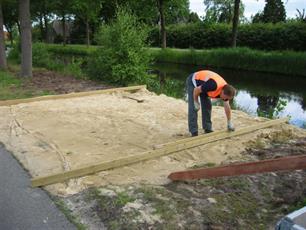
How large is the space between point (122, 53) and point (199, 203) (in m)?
10.3

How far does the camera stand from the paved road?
4293 millimetres

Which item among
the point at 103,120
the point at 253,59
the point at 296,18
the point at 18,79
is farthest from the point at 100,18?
the point at 103,120

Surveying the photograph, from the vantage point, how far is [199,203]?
4.72 meters

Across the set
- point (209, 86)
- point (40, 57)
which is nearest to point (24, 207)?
point (209, 86)

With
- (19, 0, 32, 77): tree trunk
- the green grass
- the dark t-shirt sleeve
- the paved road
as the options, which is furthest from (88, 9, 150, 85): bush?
the green grass

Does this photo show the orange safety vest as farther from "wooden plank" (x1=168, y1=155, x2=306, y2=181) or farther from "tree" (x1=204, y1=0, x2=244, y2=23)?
"tree" (x1=204, y1=0, x2=244, y2=23)

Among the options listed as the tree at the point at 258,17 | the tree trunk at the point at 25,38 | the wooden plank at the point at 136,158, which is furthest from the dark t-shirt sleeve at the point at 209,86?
the tree at the point at 258,17

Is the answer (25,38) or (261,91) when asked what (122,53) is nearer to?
(25,38)

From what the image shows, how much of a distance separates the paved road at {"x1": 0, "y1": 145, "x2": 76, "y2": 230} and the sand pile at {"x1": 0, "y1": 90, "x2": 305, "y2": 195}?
0.71ft

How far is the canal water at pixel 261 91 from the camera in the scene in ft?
43.6

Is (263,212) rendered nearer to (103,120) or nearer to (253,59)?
(103,120)

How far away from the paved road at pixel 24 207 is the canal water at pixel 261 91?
7.42 m

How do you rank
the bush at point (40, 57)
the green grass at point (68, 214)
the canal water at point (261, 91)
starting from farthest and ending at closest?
the bush at point (40, 57)
the canal water at point (261, 91)
the green grass at point (68, 214)

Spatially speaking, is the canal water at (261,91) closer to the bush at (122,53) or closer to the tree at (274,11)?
the bush at (122,53)
